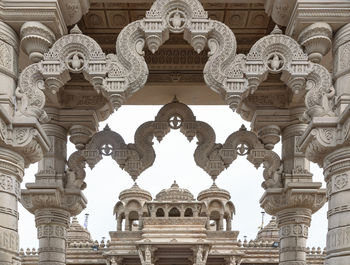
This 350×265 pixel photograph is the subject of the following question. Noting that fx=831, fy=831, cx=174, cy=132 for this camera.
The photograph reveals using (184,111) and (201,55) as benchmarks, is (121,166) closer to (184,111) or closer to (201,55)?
(184,111)

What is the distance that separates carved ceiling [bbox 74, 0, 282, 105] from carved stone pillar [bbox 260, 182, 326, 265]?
120 inches

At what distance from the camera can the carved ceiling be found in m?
16.0

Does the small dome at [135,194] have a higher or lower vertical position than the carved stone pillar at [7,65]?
higher

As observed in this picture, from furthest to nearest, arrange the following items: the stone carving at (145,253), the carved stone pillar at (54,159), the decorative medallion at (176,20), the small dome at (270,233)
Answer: the small dome at (270,233) < the stone carving at (145,253) < the carved stone pillar at (54,159) < the decorative medallion at (176,20)

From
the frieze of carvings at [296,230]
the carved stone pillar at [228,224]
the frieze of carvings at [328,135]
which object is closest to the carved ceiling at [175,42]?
the frieze of carvings at [296,230]

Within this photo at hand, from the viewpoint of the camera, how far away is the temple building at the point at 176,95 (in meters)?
11.8

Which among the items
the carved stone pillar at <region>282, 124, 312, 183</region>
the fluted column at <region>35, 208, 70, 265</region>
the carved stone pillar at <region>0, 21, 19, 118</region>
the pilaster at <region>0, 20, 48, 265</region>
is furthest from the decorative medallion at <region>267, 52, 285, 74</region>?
the fluted column at <region>35, 208, 70, 265</region>

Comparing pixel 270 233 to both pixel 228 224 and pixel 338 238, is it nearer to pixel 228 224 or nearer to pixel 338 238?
pixel 228 224

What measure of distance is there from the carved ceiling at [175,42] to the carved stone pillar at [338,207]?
16.2ft

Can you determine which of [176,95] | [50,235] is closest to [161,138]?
[176,95]

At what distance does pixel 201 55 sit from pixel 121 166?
9.78 ft

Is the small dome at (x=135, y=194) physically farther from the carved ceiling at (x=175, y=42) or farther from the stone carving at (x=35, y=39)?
the stone carving at (x=35, y=39)

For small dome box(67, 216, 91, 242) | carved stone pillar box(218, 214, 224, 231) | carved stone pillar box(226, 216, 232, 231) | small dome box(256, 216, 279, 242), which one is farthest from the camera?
small dome box(67, 216, 91, 242)

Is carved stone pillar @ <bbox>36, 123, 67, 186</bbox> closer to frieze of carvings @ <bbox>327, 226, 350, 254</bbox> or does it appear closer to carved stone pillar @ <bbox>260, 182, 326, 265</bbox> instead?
carved stone pillar @ <bbox>260, 182, 326, 265</bbox>
